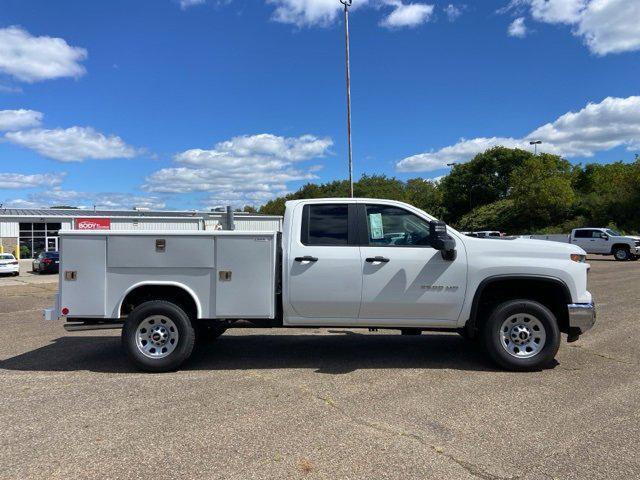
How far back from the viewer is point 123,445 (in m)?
4.11

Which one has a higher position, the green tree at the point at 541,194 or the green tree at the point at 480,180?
the green tree at the point at 480,180

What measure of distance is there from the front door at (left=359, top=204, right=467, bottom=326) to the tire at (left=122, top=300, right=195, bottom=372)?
211 centimetres

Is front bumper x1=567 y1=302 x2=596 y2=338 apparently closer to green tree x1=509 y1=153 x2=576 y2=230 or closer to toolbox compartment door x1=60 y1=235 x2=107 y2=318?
toolbox compartment door x1=60 y1=235 x2=107 y2=318

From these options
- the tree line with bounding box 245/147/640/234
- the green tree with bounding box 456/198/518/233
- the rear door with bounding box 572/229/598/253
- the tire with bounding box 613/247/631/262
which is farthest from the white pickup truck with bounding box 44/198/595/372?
the green tree with bounding box 456/198/518/233

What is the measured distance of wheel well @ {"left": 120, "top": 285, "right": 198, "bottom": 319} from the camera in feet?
20.7

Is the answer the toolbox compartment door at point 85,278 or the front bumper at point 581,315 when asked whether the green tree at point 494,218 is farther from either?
the toolbox compartment door at point 85,278

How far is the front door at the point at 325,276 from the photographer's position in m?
6.10

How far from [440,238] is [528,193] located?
5115 centimetres

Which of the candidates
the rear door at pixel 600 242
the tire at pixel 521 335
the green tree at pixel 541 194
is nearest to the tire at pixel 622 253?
the rear door at pixel 600 242

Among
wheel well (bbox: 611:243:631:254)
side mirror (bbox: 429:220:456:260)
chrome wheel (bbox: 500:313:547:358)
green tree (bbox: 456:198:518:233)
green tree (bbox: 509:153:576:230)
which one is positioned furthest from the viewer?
green tree (bbox: 456:198:518:233)

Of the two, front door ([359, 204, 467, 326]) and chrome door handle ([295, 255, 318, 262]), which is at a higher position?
chrome door handle ([295, 255, 318, 262])

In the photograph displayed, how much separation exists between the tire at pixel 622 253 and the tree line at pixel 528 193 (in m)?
15.5

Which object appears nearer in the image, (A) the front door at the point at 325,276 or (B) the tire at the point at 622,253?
(A) the front door at the point at 325,276

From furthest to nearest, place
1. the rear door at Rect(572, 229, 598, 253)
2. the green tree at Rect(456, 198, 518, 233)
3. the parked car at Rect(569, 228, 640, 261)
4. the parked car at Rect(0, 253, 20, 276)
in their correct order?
the green tree at Rect(456, 198, 518, 233)
the rear door at Rect(572, 229, 598, 253)
the parked car at Rect(569, 228, 640, 261)
the parked car at Rect(0, 253, 20, 276)
